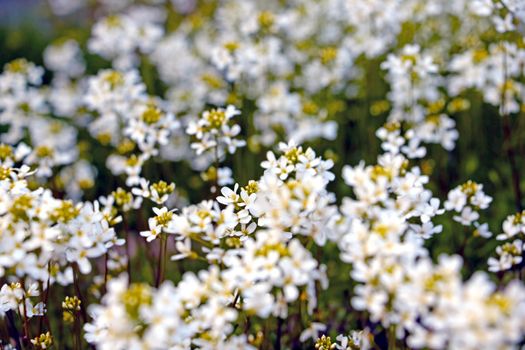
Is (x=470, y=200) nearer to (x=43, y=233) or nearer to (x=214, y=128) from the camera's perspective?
(x=214, y=128)

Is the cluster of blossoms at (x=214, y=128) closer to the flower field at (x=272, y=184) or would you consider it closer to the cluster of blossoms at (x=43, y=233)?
the flower field at (x=272, y=184)

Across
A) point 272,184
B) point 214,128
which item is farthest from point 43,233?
point 214,128

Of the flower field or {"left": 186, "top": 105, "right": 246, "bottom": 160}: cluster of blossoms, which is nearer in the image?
the flower field

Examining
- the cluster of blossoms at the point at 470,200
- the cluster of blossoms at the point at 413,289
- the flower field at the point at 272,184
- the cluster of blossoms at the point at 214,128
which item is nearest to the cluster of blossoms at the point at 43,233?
the flower field at the point at 272,184

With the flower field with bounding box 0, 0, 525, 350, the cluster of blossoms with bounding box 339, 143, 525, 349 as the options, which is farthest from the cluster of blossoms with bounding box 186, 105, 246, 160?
the cluster of blossoms with bounding box 339, 143, 525, 349

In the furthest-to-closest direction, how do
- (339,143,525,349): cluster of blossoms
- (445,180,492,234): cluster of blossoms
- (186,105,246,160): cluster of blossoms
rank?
(186,105,246,160): cluster of blossoms < (445,180,492,234): cluster of blossoms < (339,143,525,349): cluster of blossoms

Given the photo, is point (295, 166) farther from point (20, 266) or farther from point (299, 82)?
point (299, 82)

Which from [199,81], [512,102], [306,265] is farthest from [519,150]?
[306,265]

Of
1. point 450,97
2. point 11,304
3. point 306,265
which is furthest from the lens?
point 450,97

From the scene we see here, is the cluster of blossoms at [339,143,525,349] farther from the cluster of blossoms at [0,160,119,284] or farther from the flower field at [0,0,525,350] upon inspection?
the cluster of blossoms at [0,160,119,284]
